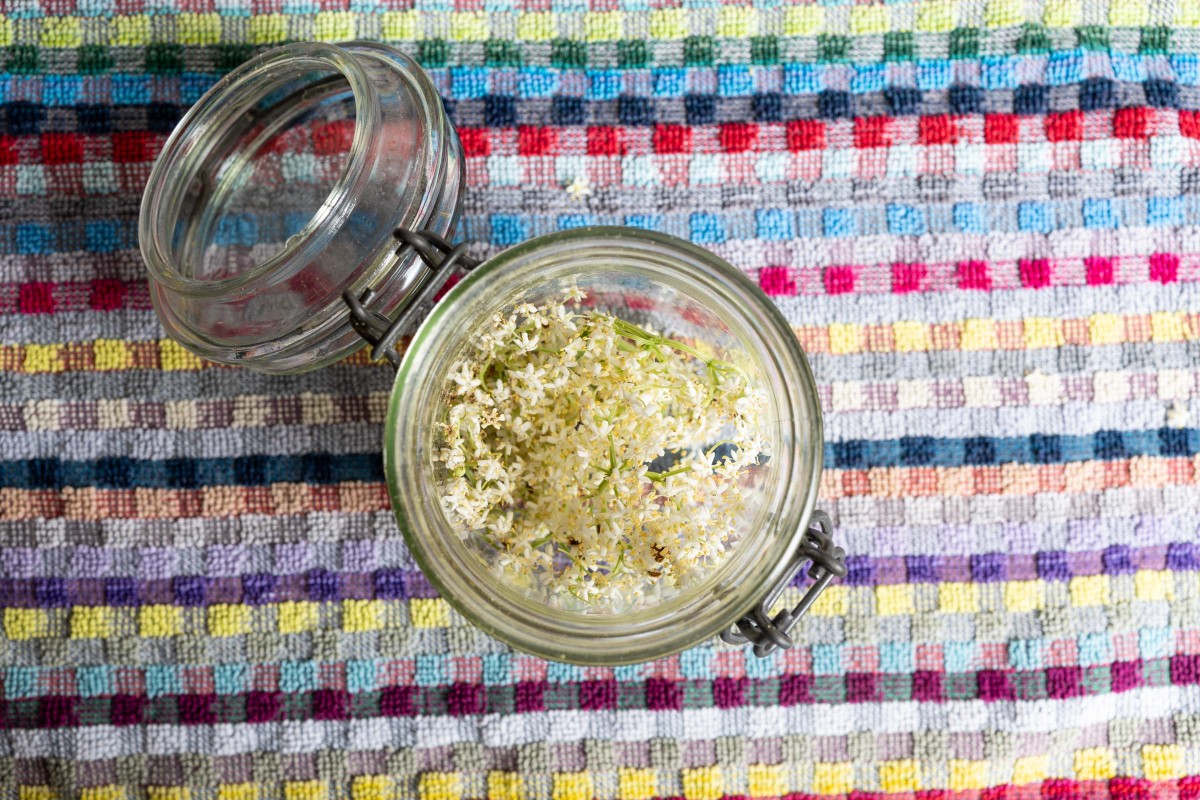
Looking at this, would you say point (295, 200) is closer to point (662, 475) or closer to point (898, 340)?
point (662, 475)

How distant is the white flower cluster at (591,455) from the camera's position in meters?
0.48

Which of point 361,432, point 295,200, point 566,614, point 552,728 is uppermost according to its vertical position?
point 295,200

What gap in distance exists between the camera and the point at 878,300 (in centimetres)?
68

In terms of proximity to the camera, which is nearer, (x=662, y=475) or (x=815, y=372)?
(x=662, y=475)

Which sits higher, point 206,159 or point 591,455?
point 206,159

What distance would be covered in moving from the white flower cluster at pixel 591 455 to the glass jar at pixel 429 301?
1 centimetres

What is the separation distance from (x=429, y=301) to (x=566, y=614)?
21cm

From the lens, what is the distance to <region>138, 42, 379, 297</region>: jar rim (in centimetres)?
52

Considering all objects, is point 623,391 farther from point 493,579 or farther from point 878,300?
point 878,300

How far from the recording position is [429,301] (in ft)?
1.71

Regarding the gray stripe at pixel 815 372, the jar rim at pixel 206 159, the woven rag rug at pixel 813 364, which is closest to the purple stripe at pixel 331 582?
the woven rag rug at pixel 813 364

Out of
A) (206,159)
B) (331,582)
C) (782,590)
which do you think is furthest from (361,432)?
(782,590)

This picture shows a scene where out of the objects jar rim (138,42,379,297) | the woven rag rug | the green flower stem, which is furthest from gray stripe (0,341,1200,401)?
the green flower stem

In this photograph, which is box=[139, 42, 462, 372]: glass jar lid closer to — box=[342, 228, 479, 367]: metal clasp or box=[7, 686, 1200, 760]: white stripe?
box=[342, 228, 479, 367]: metal clasp
